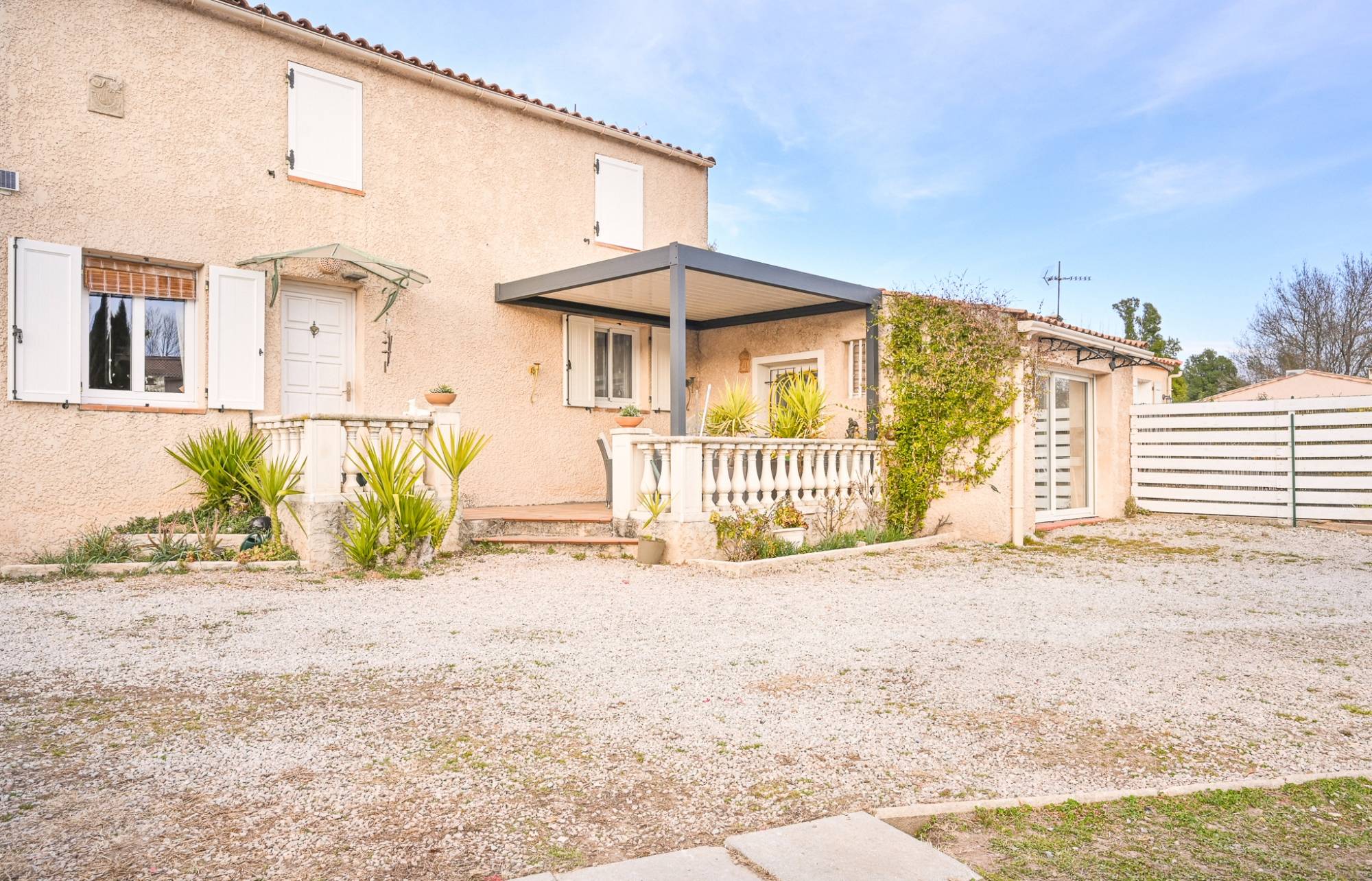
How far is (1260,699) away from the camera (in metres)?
3.71

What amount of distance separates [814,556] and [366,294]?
216 inches

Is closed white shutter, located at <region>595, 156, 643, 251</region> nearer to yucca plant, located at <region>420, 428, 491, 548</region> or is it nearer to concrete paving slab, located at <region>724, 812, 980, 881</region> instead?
yucca plant, located at <region>420, 428, 491, 548</region>

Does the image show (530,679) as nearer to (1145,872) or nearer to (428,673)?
(428,673)

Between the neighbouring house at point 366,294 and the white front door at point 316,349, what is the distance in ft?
0.09

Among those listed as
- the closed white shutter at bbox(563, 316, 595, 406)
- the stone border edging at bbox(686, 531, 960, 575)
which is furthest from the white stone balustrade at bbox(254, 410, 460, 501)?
the closed white shutter at bbox(563, 316, 595, 406)

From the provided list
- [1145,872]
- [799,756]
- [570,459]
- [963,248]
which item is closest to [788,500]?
[570,459]

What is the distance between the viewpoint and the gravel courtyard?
2.39m

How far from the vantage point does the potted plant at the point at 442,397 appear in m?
8.63

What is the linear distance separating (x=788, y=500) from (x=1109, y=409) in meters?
5.89

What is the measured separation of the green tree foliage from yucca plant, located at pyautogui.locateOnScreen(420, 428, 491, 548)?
1281 inches

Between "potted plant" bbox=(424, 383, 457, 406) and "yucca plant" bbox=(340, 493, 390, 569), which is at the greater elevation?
"potted plant" bbox=(424, 383, 457, 406)

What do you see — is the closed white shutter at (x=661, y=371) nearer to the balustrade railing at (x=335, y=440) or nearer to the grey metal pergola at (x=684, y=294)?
the grey metal pergola at (x=684, y=294)

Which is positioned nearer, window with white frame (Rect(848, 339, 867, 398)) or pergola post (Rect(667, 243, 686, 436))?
pergola post (Rect(667, 243, 686, 436))

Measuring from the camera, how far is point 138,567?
6691 mm
